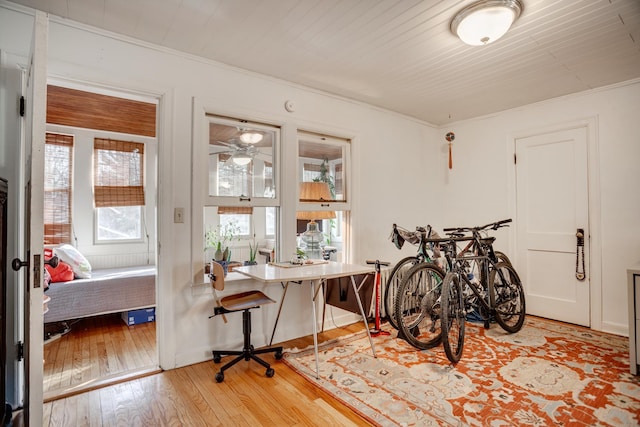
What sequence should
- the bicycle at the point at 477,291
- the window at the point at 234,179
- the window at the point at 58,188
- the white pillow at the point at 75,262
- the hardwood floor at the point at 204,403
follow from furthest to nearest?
the window at the point at 58,188 → the white pillow at the point at 75,262 → the window at the point at 234,179 → the bicycle at the point at 477,291 → the hardwood floor at the point at 204,403

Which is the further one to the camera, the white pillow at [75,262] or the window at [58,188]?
the window at [58,188]

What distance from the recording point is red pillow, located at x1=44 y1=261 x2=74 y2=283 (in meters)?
3.41

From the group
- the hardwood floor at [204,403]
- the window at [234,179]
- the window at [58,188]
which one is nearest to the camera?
the hardwood floor at [204,403]

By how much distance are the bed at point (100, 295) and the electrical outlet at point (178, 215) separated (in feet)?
5.06

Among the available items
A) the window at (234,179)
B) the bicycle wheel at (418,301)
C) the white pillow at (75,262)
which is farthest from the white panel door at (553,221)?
the white pillow at (75,262)

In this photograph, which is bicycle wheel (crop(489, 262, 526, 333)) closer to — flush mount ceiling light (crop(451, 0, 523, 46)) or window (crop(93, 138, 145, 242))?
flush mount ceiling light (crop(451, 0, 523, 46))

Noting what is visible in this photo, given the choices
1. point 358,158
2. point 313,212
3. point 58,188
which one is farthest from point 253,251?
point 58,188

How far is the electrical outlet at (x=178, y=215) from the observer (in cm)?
→ 257

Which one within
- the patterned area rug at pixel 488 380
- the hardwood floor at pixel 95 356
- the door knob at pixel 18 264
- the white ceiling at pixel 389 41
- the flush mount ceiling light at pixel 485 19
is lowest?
the hardwood floor at pixel 95 356

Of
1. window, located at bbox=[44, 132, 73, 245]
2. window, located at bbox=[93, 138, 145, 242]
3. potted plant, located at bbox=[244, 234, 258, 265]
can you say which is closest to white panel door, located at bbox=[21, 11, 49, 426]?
potted plant, located at bbox=[244, 234, 258, 265]

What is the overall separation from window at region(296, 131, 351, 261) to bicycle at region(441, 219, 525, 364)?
118 cm

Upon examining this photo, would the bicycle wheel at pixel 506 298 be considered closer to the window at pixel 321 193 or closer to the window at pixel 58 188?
the window at pixel 321 193

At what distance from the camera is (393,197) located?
4043 millimetres

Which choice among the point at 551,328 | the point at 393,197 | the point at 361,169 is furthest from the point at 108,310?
the point at 551,328
